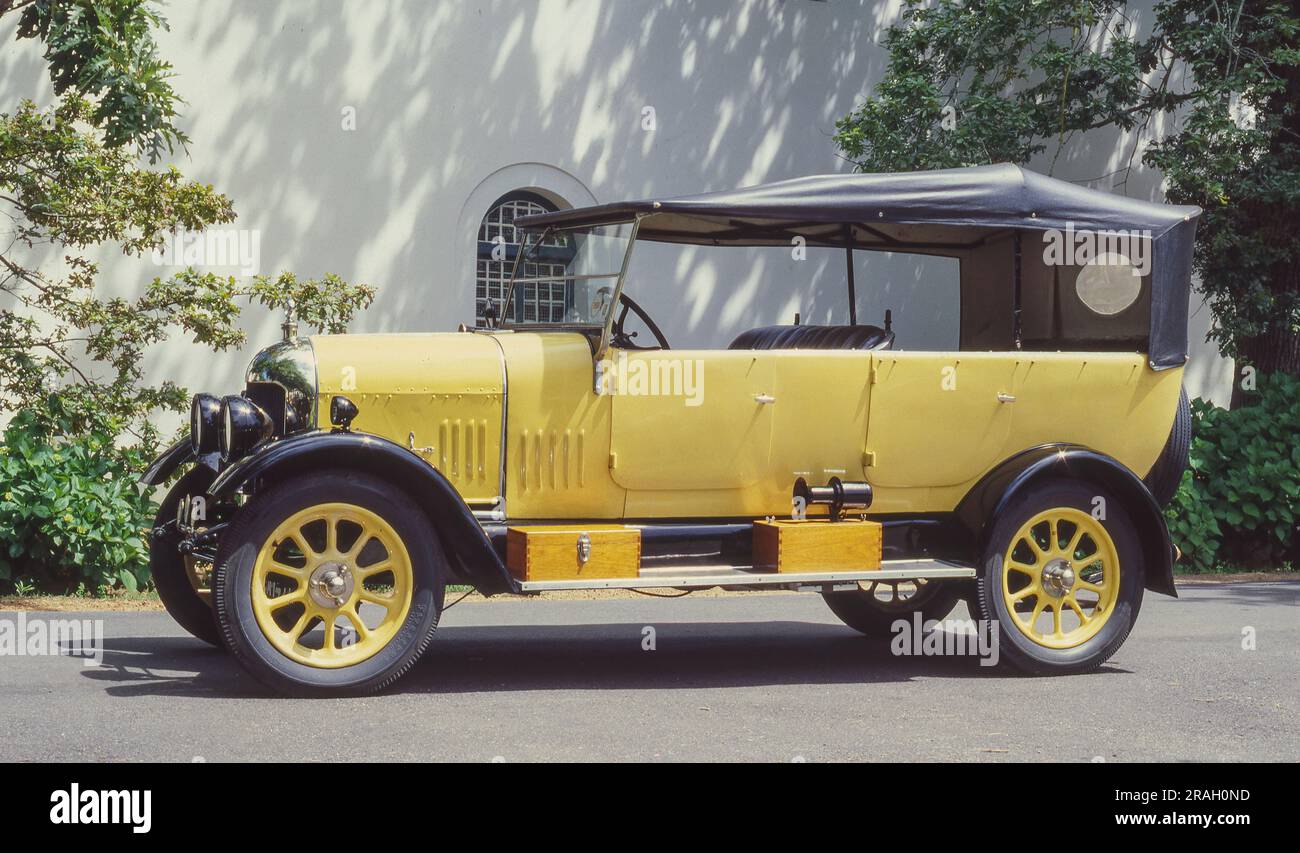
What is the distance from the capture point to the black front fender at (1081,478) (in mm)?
7270

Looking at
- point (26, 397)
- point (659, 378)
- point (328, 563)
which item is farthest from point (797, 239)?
point (26, 397)

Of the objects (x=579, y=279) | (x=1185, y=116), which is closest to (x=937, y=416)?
(x=579, y=279)

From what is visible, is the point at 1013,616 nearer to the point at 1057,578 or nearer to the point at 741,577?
the point at 1057,578

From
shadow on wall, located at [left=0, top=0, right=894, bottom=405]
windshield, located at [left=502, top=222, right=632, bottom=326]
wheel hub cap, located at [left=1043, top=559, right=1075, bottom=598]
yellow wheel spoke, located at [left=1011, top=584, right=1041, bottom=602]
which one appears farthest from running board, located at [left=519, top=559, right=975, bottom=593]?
shadow on wall, located at [left=0, top=0, right=894, bottom=405]

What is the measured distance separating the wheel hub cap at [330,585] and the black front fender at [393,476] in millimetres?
417

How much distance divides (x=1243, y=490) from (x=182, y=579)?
966cm

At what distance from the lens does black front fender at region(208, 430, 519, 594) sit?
242 inches

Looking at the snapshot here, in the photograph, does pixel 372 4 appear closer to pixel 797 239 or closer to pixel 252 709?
pixel 797 239

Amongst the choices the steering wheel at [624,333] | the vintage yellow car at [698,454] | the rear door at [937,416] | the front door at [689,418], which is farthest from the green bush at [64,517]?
the rear door at [937,416]

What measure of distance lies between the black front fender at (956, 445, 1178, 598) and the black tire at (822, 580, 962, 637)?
1123mm

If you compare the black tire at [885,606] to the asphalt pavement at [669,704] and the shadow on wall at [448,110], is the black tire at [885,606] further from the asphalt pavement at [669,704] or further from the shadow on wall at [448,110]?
the shadow on wall at [448,110]

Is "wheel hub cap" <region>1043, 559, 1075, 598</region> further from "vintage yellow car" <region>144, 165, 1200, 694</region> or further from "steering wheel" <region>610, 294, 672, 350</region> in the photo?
"steering wheel" <region>610, 294, 672, 350</region>

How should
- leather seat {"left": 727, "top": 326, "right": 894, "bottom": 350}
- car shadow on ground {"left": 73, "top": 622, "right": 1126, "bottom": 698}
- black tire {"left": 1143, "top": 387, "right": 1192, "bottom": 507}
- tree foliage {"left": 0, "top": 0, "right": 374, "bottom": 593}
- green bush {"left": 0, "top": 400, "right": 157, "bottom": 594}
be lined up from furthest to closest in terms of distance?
green bush {"left": 0, "top": 400, "right": 157, "bottom": 594} → tree foliage {"left": 0, "top": 0, "right": 374, "bottom": 593} → black tire {"left": 1143, "top": 387, "right": 1192, "bottom": 507} → leather seat {"left": 727, "top": 326, "right": 894, "bottom": 350} → car shadow on ground {"left": 73, "top": 622, "right": 1126, "bottom": 698}
